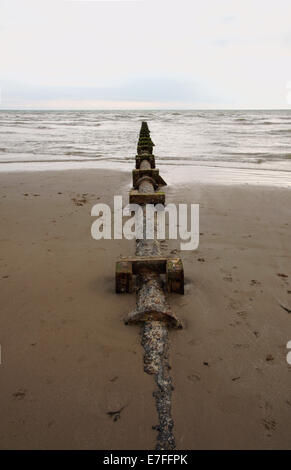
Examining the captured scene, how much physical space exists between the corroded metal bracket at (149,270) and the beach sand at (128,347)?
3.4 inches

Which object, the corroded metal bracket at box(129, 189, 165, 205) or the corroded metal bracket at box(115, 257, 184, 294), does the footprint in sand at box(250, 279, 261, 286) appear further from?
the corroded metal bracket at box(129, 189, 165, 205)

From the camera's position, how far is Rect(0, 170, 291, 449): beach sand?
4.50 ft

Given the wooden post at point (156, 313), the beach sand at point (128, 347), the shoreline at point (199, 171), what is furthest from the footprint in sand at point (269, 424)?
the shoreline at point (199, 171)

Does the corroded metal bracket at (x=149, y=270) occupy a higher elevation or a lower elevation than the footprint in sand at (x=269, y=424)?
higher

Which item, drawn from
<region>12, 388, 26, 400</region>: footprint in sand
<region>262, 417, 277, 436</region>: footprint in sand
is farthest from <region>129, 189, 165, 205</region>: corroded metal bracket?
<region>262, 417, 277, 436</region>: footprint in sand

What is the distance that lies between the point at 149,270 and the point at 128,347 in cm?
69

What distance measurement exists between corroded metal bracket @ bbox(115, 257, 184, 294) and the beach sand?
85 millimetres

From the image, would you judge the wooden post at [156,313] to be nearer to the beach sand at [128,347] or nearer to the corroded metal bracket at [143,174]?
the beach sand at [128,347]

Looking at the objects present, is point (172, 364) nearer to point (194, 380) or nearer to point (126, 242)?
point (194, 380)

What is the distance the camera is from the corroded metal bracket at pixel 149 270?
230 cm

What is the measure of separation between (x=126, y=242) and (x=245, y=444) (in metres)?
2.40

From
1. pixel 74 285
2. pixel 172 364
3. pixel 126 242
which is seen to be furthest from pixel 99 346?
pixel 126 242

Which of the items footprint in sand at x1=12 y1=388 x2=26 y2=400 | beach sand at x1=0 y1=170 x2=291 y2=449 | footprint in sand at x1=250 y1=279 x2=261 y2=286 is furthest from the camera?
footprint in sand at x1=250 y1=279 x2=261 y2=286

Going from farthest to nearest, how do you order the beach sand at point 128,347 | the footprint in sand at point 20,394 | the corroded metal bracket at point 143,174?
the corroded metal bracket at point 143,174 → the footprint in sand at point 20,394 → the beach sand at point 128,347
